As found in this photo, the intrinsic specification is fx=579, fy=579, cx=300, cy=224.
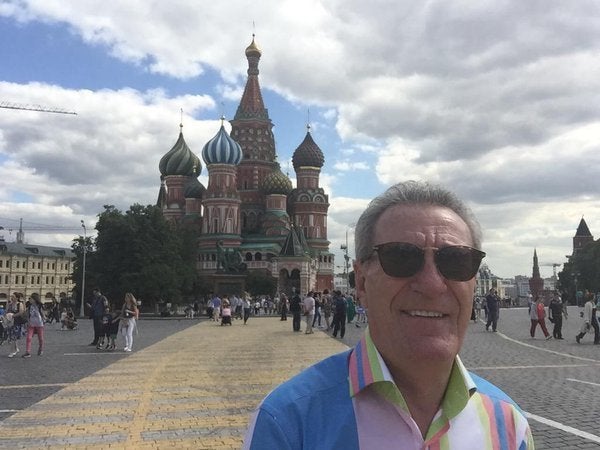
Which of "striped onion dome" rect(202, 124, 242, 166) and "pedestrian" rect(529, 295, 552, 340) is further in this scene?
"striped onion dome" rect(202, 124, 242, 166)

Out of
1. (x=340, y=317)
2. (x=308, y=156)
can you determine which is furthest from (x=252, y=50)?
(x=340, y=317)

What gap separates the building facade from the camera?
291 ft

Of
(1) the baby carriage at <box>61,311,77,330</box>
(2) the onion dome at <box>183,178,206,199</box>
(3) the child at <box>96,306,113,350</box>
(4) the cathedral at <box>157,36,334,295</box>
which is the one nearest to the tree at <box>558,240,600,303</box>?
(4) the cathedral at <box>157,36,334,295</box>

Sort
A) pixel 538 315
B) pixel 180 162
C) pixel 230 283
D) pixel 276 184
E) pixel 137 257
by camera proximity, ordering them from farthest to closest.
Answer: pixel 180 162 → pixel 276 184 → pixel 230 283 → pixel 137 257 → pixel 538 315

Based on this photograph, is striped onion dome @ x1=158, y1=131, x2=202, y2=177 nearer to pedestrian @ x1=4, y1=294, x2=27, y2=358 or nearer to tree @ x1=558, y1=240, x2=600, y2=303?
tree @ x1=558, y1=240, x2=600, y2=303

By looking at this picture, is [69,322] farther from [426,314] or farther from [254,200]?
[254,200]

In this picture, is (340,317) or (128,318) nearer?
(128,318)

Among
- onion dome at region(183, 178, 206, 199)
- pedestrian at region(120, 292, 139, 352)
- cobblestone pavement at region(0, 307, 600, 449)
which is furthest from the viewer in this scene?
onion dome at region(183, 178, 206, 199)

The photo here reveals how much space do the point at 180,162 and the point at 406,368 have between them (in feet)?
263

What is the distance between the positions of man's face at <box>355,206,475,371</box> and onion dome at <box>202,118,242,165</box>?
69.3 meters

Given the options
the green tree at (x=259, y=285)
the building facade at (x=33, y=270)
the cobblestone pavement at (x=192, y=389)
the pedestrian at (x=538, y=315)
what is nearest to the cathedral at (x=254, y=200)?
the green tree at (x=259, y=285)

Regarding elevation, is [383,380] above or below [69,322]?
above

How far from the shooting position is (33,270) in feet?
312

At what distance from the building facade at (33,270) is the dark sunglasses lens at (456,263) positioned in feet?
295
